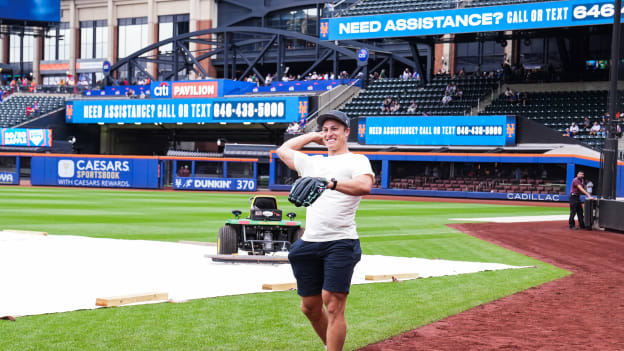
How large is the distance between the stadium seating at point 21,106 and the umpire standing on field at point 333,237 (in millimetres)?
61163

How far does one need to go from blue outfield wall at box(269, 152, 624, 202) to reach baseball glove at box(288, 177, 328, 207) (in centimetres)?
3645

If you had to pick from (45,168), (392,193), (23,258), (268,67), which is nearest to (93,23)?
(268,67)

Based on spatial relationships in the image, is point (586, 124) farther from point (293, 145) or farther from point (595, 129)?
point (293, 145)

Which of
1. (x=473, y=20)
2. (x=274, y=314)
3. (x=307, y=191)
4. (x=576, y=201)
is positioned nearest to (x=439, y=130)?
(x=473, y=20)

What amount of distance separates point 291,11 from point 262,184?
27878 millimetres

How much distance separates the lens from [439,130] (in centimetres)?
4650

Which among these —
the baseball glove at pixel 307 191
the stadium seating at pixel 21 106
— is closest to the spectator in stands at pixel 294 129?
the stadium seating at pixel 21 106

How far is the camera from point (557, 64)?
173 ft

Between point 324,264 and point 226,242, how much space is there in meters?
7.83

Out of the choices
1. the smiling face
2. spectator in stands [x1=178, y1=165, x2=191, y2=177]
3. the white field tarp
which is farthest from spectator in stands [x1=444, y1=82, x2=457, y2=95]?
the smiling face

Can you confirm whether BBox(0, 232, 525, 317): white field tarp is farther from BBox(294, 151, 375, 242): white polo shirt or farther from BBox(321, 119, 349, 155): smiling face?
BBox(321, 119, 349, 155): smiling face

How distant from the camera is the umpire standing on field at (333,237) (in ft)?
19.7

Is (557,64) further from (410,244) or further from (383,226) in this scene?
(410,244)

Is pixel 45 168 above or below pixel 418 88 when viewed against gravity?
below
